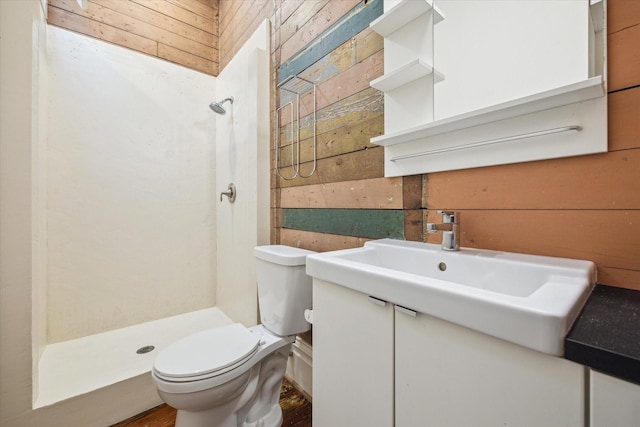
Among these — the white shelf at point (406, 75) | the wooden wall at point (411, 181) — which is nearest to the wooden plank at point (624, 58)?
the wooden wall at point (411, 181)

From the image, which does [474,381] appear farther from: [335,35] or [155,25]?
[155,25]

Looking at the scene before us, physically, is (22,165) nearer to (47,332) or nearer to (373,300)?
(47,332)

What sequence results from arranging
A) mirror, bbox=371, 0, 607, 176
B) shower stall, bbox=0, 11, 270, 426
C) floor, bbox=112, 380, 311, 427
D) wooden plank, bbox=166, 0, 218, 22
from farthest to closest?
1. wooden plank, bbox=166, 0, 218, 22
2. shower stall, bbox=0, 11, 270, 426
3. floor, bbox=112, 380, 311, 427
4. mirror, bbox=371, 0, 607, 176

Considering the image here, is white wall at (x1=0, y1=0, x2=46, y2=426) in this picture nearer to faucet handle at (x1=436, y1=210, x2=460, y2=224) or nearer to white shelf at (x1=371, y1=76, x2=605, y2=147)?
white shelf at (x1=371, y1=76, x2=605, y2=147)

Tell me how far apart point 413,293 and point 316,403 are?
0.56 m

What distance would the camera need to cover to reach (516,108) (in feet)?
2.32

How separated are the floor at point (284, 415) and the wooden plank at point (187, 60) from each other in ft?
8.06

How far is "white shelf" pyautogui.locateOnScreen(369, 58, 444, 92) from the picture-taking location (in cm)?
94

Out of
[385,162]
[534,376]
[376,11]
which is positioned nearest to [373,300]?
[534,376]

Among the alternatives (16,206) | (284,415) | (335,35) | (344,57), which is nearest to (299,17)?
(335,35)

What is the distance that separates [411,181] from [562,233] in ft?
1.51

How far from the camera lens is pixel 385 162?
109 cm

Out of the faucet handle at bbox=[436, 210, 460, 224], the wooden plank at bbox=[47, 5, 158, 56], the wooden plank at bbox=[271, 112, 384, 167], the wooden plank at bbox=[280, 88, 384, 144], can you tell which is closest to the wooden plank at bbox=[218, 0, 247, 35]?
the wooden plank at bbox=[47, 5, 158, 56]

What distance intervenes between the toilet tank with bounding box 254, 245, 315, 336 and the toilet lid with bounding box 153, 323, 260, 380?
13cm
